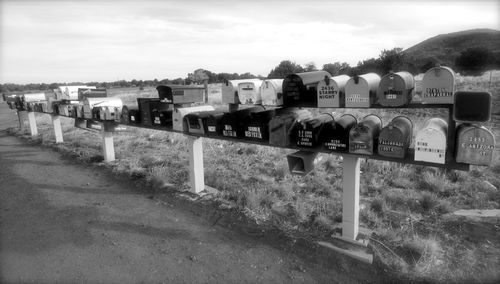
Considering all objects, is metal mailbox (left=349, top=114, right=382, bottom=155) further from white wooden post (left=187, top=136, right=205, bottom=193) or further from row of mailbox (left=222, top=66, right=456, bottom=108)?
white wooden post (left=187, top=136, right=205, bottom=193)

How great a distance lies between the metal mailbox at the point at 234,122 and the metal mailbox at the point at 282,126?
41 centimetres

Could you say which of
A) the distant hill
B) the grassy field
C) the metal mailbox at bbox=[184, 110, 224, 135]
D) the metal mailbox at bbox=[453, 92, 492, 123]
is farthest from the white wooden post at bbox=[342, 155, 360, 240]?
the distant hill

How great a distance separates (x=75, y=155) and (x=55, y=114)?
6.62 feet

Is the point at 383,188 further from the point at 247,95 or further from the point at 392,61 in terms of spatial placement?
the point at 392,61

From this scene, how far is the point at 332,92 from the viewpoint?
2.71 m

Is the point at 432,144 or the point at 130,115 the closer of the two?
the point at 432,144

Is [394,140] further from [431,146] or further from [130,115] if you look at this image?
[130,115]

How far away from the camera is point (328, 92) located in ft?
9.00

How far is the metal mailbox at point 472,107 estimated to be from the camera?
2113 mm

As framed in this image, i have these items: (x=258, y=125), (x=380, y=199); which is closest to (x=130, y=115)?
(x=258, y=125)

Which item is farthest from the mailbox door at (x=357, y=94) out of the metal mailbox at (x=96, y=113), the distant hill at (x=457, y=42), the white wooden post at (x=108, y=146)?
the distant hill at (x=457, y=42)

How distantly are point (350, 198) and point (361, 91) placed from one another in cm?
104

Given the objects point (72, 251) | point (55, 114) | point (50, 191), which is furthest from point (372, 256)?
point (55, 114)

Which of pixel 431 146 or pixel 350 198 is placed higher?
pixel 431 146
